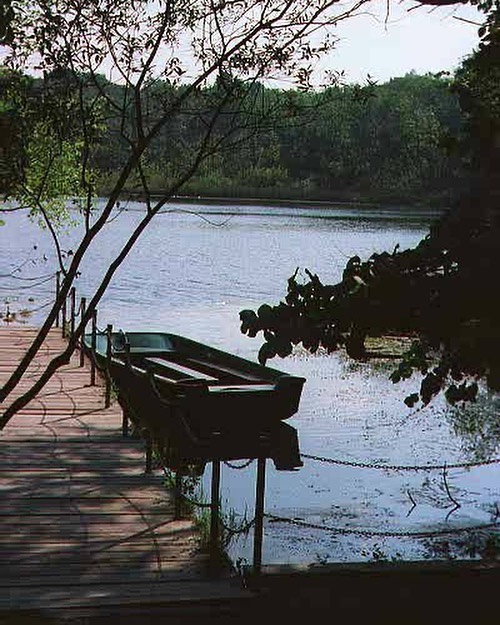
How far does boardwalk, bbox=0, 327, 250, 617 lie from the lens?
5992mm

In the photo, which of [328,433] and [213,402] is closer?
[213,402]

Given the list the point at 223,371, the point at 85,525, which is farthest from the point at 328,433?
the point at 85,525

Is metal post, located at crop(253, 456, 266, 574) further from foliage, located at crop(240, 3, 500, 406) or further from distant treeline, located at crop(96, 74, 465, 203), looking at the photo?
distant treeline, located at crop(96, 74, 465, 203)

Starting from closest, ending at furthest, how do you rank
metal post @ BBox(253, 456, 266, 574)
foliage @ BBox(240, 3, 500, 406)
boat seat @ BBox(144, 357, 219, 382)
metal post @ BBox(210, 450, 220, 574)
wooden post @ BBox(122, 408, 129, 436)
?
foliage @ BBox(240, 3, 500, 406)
metal post @ BBox(253, 456, 266, 574)
metal post @ BBox(210, 450, 220, 574)
wooden post @ BBox(122, 408, 129, 436)
boat seat @ BBox(144, 357, 219, 382)

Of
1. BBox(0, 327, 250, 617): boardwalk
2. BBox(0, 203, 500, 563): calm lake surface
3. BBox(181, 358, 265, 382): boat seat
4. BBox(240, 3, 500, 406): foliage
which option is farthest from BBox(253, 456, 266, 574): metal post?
BBox(181, 358, 265, 382): boat seat

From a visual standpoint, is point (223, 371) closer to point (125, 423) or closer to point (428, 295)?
point (125, 423)

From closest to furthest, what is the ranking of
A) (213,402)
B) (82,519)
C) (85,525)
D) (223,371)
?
(85,525) < (82,519) < (213,402) < (223,371)

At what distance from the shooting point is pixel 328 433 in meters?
15.5

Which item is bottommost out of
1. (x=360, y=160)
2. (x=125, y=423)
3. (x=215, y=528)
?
(x=125, y=423)

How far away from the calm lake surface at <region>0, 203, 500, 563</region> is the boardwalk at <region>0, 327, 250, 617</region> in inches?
32.3

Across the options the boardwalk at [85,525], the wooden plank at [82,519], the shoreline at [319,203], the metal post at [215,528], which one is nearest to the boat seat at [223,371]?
the wooden plank at [82,519]

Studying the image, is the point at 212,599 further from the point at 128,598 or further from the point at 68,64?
the point at 68,64

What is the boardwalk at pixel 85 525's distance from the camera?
19.7 ft

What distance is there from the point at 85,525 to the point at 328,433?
8.58 metres
